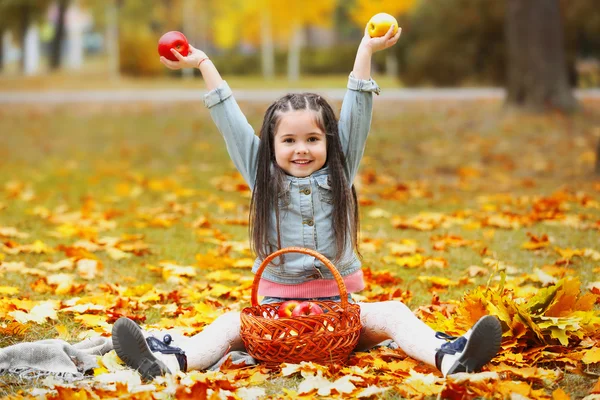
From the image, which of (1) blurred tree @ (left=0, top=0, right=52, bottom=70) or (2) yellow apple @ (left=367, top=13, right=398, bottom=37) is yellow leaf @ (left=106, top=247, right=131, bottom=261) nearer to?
(2) yellow apple @ (left=367, top=13, right=398, bottom=37)

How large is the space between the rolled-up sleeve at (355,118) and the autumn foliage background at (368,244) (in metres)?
0.76

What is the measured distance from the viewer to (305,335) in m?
2.92

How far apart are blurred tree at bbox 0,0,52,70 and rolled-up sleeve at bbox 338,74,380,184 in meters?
22.1

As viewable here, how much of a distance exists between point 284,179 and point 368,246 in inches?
82.5

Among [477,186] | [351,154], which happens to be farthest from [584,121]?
[351,154]

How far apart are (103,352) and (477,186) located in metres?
5.32

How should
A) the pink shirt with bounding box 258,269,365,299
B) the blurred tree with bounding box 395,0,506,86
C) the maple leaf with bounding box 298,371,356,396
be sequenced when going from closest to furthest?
the maple leaf with bounding box 298,371,356,396 < the pink shirt with bounding box 258,269,365,299 < the blurred tree with bounding box 395,0,506,86

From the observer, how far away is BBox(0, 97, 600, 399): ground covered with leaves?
285cm

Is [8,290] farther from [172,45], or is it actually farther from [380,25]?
[380,25]

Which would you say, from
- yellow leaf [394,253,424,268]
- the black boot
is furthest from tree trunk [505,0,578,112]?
the black boot

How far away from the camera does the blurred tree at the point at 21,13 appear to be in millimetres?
23375

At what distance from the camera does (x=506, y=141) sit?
1011 centimetres

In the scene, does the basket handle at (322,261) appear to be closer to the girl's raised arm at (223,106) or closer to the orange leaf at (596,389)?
the girl's raised arm at (223,106)

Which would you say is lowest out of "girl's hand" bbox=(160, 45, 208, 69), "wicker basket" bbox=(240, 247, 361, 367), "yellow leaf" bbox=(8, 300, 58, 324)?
"yellow leaf" bbox=(8, 300, 58, 324)
